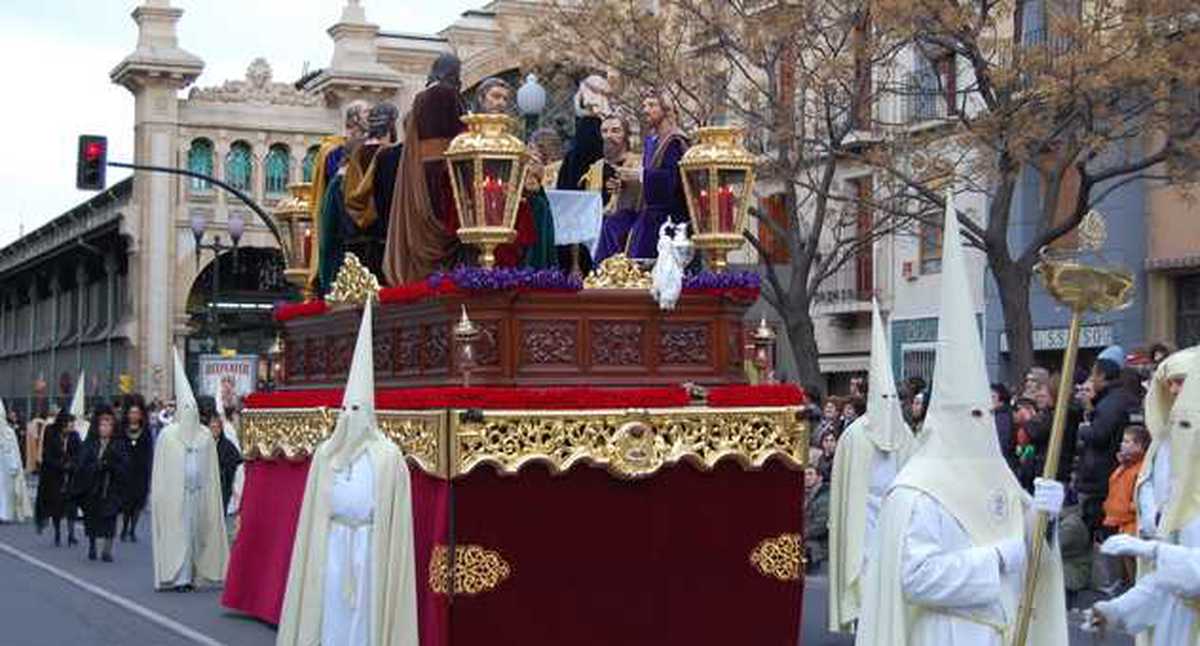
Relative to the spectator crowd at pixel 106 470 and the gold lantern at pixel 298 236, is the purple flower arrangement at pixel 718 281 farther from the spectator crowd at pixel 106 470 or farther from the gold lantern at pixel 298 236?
the spectator crowd at pixel 106 470

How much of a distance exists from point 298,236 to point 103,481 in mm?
6602

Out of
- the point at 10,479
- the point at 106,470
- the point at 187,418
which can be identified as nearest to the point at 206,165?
the point at 10,479

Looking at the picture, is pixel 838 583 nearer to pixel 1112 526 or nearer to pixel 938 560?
pixel 1112 526

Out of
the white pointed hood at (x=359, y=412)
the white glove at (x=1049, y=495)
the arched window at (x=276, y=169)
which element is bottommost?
the white glove at (x=1049, y=495)

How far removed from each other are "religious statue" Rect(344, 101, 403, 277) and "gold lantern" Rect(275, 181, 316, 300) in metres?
1.73

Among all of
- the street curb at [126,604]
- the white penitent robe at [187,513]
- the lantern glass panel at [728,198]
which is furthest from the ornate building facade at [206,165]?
the lantern glass panel at [728,198]

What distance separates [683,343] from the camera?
12.7m

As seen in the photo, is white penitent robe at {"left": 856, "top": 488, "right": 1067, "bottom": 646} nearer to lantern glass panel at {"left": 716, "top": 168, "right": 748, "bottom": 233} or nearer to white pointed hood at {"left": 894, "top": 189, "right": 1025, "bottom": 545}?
white pointed hood at {"left": 894, "top": 189, "right": 1025, "bottom": 545}

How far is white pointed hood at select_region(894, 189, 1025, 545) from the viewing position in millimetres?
6980

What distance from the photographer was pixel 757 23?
1010 inches

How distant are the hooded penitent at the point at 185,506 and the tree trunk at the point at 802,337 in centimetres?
941

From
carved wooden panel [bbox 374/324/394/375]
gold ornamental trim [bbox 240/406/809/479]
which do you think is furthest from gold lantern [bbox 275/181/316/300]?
gold ornamental trim [bbox 240/406/809/479]

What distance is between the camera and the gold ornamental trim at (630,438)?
11578mm

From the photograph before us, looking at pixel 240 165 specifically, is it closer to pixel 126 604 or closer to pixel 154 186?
pixel 154 186
